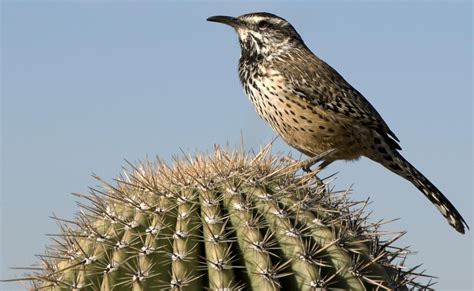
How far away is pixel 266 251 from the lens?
3.04m

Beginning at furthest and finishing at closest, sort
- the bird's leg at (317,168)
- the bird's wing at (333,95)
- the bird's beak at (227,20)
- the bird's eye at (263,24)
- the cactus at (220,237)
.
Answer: the bird's eye at (263,24), the bird's beak at (227,20), the bird's wing at (333,95), the bird's leg at (317,168), the cactus at (220,237)

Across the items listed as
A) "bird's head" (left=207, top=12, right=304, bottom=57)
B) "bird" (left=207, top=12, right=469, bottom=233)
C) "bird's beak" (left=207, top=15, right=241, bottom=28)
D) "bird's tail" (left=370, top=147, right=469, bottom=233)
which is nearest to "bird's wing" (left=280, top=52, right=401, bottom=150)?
"bird" (left=207, top=12, right=469, bottom=233)

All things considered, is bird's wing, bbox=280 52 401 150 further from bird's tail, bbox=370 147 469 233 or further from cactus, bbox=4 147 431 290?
cactus, bbox=4 147 431 290

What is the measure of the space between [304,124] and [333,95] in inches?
19.1

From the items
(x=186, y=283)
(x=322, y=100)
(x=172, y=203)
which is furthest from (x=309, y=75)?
(x=186, y=283)

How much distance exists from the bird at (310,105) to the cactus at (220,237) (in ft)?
6.42

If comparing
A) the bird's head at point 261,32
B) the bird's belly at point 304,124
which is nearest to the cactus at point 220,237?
the bird's belly at point 304,124

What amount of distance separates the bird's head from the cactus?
271 cm

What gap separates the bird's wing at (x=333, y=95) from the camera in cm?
571

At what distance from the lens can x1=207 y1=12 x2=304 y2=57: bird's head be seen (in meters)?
6.17

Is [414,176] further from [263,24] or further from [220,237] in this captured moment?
[220,237]

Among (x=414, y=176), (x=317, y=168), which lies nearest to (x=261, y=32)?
(x=414, y=176)

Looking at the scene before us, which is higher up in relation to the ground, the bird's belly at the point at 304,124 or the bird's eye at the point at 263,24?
the bird's eye at the point at 263,24

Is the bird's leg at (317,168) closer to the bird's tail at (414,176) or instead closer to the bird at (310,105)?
the bird at (310,105)
